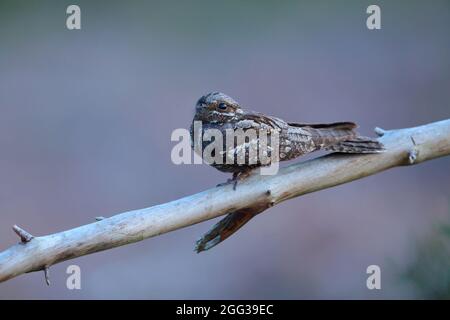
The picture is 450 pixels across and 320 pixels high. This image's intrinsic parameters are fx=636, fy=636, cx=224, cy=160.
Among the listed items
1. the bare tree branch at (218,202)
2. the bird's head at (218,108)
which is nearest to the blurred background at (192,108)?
the bare tree branch at (218,202)

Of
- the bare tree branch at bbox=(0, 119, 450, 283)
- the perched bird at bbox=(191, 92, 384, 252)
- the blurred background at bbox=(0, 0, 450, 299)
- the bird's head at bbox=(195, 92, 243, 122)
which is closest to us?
the bare tree branch at bbox=(0, 119, 450, 283)

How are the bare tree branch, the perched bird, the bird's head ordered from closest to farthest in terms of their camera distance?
the bare tree branch, the perched bird, the bird's head

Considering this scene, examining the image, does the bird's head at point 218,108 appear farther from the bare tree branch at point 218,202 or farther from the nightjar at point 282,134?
the bare tree branch at point 218,202

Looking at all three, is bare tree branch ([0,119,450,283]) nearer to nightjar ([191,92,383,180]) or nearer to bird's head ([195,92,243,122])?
nightjar ([191,92,383,180])

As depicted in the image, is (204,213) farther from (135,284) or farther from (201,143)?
(135,284)

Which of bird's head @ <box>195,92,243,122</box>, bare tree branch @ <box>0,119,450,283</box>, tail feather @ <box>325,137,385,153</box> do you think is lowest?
bare tree branch @ <box>0,119,450,283</box>

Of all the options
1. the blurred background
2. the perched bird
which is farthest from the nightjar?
the blurred background
